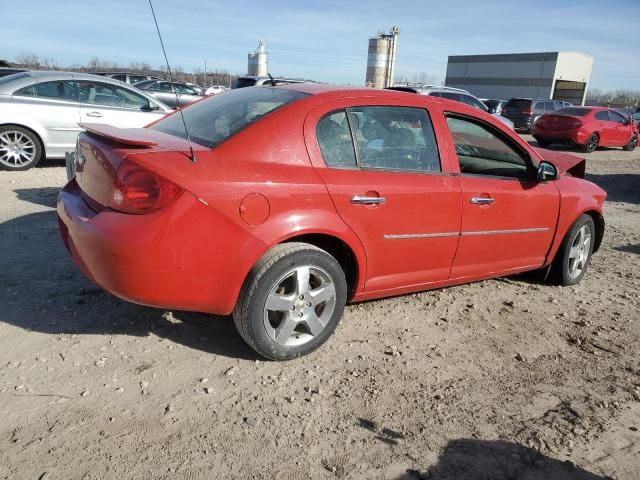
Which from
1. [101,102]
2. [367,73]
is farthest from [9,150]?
[367,73]

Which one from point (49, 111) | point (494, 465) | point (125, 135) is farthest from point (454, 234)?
point (49, 111)

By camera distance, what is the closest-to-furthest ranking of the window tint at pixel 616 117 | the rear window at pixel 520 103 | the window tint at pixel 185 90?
the window tint at pixel 185 90 → the window tint at pixel 616 117 → the rear window at pixel 520 103

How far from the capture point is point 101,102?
28.3ft

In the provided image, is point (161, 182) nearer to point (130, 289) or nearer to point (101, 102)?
point (130, 289)

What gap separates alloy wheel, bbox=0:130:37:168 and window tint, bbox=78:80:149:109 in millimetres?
1063

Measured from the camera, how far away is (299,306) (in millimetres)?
3141

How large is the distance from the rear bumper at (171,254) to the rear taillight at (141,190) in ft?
0.13

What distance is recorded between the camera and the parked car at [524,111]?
22000 millimetres

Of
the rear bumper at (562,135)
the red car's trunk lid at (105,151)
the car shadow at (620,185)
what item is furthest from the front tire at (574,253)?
the rear bumper at (562,135)

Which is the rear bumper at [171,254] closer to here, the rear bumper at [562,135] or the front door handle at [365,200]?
the front door handle at [365,200]

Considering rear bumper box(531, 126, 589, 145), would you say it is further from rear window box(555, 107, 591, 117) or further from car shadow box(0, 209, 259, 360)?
car shadow box(0, 209, 259, 360)

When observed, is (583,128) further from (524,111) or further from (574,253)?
(574,253)

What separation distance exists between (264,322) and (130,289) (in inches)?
29.6

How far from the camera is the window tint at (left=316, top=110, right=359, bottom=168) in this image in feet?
10.5
